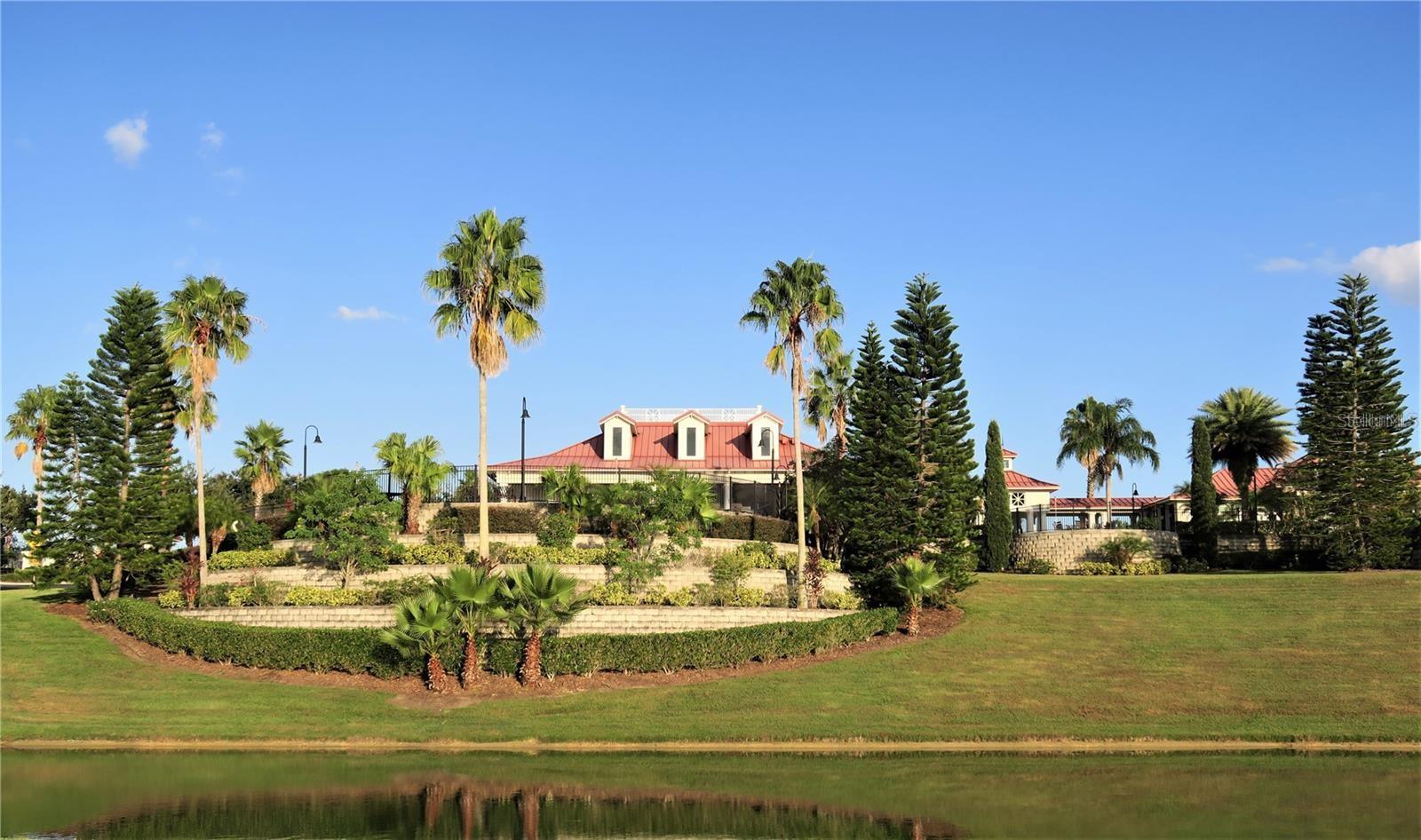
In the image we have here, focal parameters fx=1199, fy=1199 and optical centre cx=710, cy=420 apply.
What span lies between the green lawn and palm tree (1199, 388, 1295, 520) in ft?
60.2

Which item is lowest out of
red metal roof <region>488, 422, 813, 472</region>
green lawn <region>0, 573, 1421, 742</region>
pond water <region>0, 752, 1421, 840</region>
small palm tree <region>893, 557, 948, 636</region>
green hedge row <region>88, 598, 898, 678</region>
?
pond water <region>0, 752, 1421, 840</region>

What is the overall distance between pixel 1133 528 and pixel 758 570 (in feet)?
64.4

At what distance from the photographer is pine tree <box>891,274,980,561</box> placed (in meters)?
38.1

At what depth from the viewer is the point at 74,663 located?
3244 centimetres

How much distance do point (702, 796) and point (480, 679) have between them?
11465mm

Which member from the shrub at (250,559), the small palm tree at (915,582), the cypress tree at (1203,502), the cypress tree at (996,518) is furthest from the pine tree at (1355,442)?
the shrub at (250,559)

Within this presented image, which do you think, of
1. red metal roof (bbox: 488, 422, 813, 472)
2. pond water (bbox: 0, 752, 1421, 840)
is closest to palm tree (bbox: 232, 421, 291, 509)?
red metal roof (bbox: 488, 422, 813, 472)

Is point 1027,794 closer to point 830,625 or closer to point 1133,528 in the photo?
point 830,625

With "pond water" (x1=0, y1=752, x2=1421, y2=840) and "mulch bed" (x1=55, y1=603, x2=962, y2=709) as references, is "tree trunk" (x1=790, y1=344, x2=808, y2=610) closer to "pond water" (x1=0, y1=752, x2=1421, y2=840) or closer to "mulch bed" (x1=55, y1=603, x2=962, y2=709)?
"mulch bed" (x1=55, y1=603, x2=962, y2=709)

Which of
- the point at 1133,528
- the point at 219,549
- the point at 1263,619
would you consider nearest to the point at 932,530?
the point at 1263,619

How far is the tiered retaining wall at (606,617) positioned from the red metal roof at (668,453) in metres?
21.0

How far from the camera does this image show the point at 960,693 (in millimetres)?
29375

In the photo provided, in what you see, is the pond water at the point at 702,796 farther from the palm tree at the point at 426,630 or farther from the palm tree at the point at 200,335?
the palm tree at the point at 200,335

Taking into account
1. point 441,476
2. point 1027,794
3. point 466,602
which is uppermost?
point 441,476
